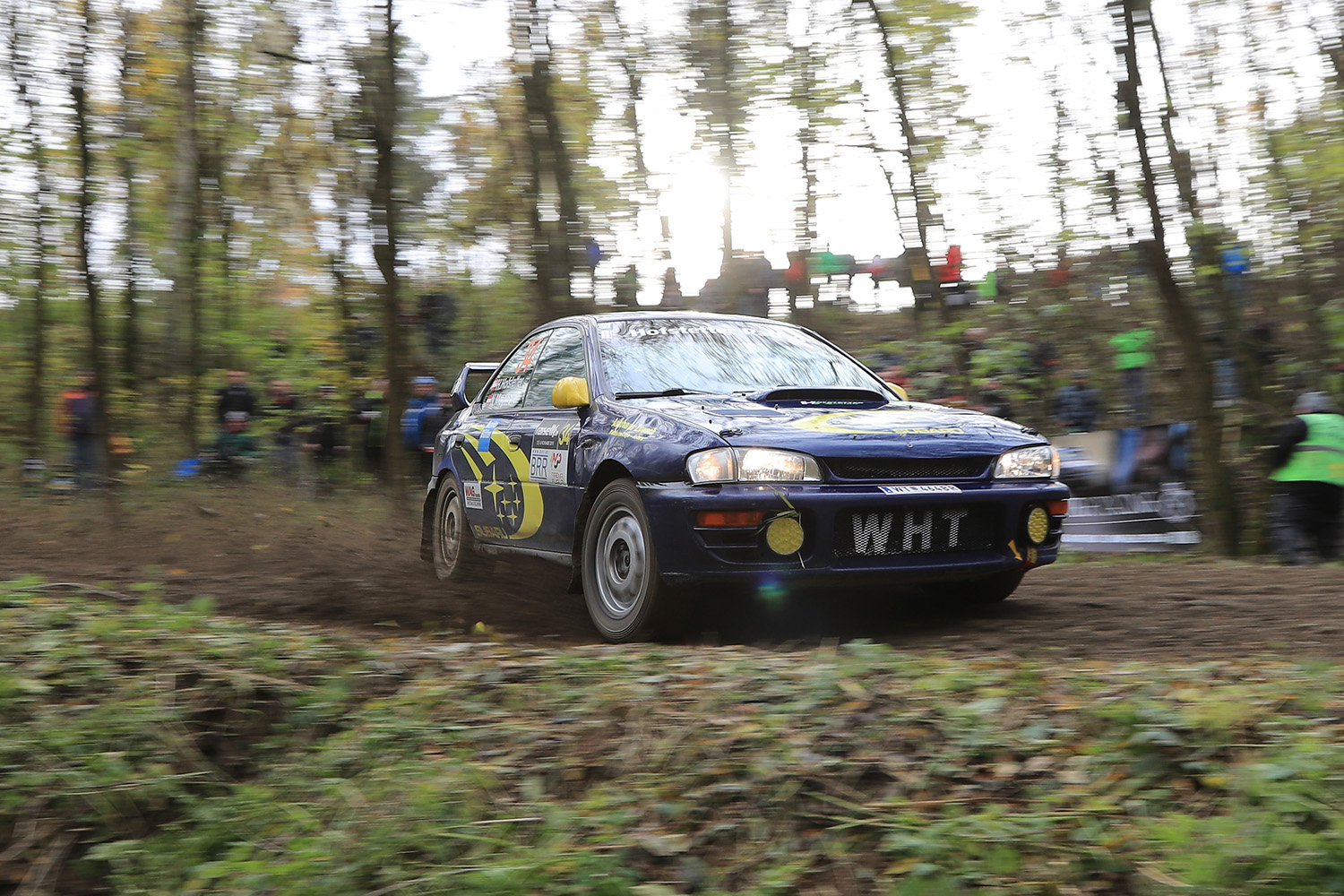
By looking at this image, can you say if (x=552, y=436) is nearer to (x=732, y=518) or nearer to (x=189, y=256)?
(x=732, y=518)

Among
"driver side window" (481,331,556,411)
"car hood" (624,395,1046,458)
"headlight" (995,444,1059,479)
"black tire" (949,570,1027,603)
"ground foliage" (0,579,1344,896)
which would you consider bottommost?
"ground foliage" (0,579,1344,896)

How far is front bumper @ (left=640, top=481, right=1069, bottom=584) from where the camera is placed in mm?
4938

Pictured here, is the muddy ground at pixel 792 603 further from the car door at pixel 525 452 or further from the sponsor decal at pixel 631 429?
the sponsor decal at pixel 631 429

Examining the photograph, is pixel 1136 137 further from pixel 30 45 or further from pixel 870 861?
pixel 30 45

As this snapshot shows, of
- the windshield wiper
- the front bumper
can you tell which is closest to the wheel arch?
the windshield wiper

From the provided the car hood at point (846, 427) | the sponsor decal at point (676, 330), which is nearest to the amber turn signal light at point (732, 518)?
the car hood at point (846, 427)

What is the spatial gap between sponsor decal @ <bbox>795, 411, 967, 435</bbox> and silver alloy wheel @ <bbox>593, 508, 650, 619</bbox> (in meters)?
0.92

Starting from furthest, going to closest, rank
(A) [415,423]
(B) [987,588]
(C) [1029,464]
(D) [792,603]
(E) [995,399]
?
(A) [415,423]
(E) [995,399]
(D) [792,603]
(B) [987,588]
(C) [1029,464]

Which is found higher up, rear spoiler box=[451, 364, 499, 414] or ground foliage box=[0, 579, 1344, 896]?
Answer: rear spoiler box=[451, 364, 499, 414]

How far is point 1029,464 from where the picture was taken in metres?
5.48

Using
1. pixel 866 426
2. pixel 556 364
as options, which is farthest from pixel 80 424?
pixel 866 426

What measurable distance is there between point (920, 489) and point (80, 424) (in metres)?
12.7

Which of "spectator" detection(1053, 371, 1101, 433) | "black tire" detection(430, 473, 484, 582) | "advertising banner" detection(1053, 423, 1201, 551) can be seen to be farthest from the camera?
"spectator" detection(1053, 371, 1101, 433)

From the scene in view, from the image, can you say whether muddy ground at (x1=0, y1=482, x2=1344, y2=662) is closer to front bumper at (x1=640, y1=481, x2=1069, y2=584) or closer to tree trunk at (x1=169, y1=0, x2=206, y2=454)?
front bumper at (x1=640, y1=481, x2=1069, y2=584)
